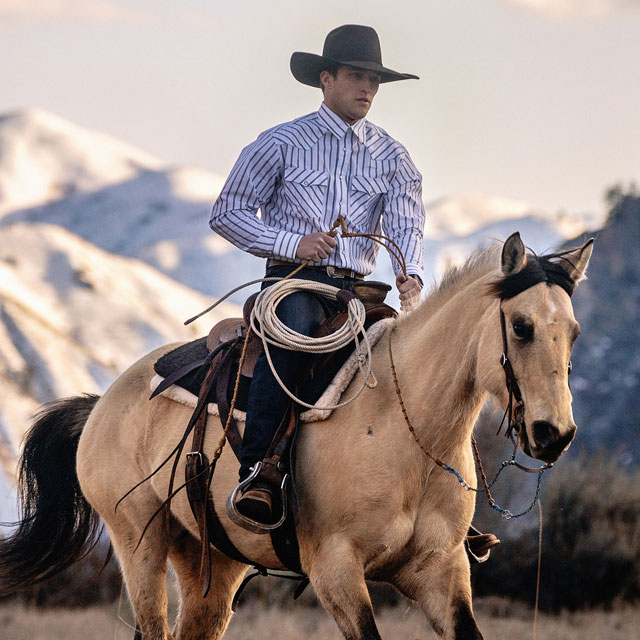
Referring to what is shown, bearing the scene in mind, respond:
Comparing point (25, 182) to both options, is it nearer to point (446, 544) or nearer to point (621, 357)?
point (621, 357)

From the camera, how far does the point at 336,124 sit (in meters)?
5.37

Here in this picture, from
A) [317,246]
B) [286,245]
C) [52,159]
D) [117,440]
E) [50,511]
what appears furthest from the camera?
[52,159]

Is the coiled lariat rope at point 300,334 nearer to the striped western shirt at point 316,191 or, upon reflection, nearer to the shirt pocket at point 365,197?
the striped western shirt at point 316,191

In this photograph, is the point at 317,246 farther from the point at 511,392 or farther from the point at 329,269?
the point at 511,392

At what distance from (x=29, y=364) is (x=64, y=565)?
1937cm

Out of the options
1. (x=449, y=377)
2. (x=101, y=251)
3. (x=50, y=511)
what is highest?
(x=449, y=377)

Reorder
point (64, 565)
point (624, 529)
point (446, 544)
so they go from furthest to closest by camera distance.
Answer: point (624, 529), point (64, 565), point (446, 544)

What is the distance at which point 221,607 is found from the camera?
236 inches

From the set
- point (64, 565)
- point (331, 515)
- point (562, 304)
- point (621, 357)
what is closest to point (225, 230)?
point (331, 515)

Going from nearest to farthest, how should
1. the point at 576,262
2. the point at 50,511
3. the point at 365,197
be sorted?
the point at 576,262 < the point at 365,197 < the point at 50,511

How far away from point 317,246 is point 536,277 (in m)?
1.23

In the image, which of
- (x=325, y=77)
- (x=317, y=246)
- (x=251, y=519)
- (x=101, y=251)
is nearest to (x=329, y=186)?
(x=317, y=246)

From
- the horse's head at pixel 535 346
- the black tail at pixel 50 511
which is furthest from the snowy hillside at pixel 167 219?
the horse's head at pixel 535 346

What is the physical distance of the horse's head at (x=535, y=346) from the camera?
12.7 feet
